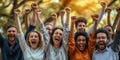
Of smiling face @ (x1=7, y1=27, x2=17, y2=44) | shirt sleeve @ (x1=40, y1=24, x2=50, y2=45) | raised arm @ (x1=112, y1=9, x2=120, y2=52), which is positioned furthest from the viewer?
smiling face @ (x1=7, y1=27, x2=17, y2=44)

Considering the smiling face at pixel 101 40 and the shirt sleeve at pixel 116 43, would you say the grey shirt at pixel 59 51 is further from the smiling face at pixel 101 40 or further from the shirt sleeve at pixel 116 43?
the shirt sleeve at pixel 116 43

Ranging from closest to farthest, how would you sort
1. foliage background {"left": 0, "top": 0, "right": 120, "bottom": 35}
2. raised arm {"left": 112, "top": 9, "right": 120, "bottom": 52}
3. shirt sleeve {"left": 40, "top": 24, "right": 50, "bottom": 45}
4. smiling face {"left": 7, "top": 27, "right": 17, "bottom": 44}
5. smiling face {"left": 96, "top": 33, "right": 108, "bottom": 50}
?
raised arm {"left": 112, "top": 9, "right": 120, "bottom": 52} < smiling face {"left": 96, "top": 33, "right": 108, "bottom": 50} < shirt sleeve {"left": 40, "top": 24, "right": 50, "bottom": 45} < smiling face {"left": 7, "top": 27, "right": 17, "bottom": 44} < foliage background {"left": 0, "top": 0, "right": 120, "bottom": 35}

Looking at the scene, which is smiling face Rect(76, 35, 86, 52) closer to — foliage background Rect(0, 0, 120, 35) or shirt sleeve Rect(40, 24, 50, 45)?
shirt sleeve Rect(40, 24, 50, 45)

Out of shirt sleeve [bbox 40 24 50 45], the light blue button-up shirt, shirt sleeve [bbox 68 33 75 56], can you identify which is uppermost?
shirt sleeve [bbox 40 24 50 45]

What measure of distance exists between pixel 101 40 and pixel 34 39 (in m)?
0.89

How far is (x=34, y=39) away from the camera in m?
5.16

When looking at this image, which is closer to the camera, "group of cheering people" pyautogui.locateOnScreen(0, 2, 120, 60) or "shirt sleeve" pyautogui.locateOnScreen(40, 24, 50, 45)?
"group of cheering people" pyautogui.locateOnScreen(0, 2, 120, 60)

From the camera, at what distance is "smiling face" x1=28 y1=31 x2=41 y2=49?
516cm

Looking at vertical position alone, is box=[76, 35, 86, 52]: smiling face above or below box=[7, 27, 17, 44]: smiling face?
below

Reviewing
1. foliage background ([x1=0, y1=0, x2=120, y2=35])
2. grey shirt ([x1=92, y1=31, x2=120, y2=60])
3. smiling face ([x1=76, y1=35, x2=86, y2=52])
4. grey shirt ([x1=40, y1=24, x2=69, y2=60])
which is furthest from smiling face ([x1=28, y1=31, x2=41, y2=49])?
foliage background ([x1=0, y1=0, x2=120, y2=35])

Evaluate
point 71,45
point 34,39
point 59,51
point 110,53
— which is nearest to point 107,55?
point 110,53

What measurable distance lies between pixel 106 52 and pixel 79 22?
649 mm

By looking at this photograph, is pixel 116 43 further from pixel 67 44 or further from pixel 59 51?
pixel 59 51

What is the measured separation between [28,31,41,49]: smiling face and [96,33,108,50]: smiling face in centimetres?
79
